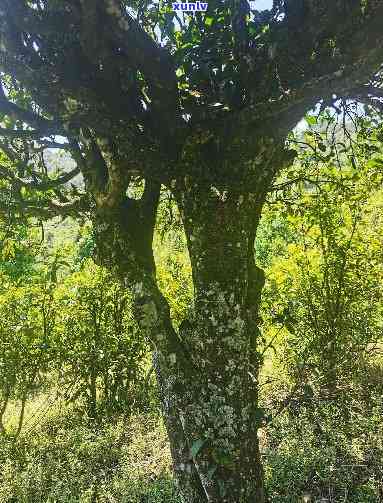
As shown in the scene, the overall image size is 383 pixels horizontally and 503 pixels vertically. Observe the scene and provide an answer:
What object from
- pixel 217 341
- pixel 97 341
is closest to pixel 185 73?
pixel 217 341

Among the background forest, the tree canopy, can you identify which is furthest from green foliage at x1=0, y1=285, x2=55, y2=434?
the tree canopy

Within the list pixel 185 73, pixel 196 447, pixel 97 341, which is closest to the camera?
pixel 196 447

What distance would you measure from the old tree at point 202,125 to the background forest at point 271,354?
3.96 feet

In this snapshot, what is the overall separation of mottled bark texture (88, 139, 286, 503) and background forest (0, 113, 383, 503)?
3.88ft

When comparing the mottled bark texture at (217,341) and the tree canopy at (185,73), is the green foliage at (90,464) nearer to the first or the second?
the mottled bark texture at (217,341)

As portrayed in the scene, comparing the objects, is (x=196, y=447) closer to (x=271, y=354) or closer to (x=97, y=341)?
(x=97, y=341)

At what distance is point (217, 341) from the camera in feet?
8.93

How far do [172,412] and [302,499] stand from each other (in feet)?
6.36

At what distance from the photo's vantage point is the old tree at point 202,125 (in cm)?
252

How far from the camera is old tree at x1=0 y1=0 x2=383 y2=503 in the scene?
252cm

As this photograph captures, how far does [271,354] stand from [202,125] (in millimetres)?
5772

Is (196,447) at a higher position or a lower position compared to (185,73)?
lower

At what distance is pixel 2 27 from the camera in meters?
2.52

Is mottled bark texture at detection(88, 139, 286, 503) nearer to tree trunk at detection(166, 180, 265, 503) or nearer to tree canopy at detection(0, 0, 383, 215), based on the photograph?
tree trunk at detection(166, 180, 265, 503)
